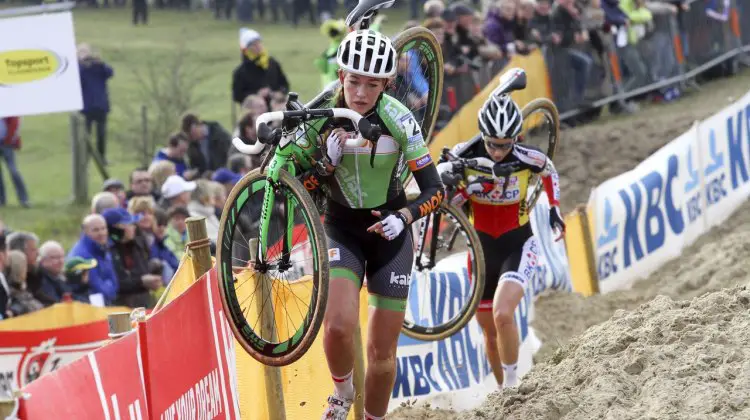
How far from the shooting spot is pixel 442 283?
445 inches

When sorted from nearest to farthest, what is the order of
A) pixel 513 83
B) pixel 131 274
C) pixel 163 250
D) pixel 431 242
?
1. pixel 431 242
2. pixel 513 83
3. pixel 131 274
4. pixel 163 250

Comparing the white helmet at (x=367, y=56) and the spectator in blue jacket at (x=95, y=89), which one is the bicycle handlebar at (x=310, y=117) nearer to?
the white helmet at (x=367, y=56)

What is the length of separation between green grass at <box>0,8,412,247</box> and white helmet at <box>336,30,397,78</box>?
10507mm

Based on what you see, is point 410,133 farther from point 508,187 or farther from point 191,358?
point 508,187

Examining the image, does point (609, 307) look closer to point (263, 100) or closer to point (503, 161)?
point (503, 161)

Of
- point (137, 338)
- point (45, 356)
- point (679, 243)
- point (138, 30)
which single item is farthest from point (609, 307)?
point (138, 30)

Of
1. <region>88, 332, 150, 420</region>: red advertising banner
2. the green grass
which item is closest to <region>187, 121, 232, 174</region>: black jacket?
the green grass

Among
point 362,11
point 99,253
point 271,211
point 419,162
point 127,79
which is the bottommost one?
point 127,79

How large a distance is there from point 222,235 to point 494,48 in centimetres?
1138

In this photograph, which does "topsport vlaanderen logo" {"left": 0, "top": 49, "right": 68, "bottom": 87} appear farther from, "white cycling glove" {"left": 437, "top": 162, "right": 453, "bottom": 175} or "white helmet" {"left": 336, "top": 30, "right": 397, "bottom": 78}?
"white helmet" {"left": 336, "top": 30, "right": 397, "bottom": 78}

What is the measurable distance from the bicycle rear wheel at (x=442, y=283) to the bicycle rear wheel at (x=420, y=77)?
773 millimetres

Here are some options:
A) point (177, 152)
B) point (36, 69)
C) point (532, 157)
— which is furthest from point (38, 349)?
point (177, 152)

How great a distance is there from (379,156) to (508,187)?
299 cm

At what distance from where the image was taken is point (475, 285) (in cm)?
986
